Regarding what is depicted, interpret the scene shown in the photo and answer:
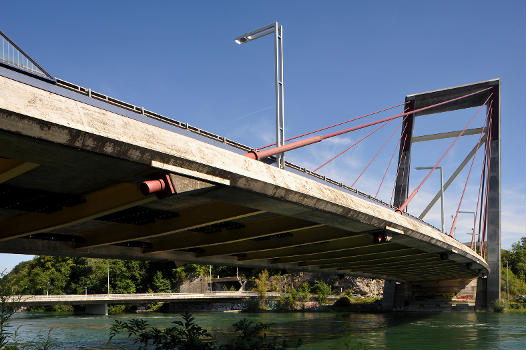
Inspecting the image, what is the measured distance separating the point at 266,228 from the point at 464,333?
21.2m

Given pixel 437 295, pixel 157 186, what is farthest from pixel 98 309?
pixel 157 186

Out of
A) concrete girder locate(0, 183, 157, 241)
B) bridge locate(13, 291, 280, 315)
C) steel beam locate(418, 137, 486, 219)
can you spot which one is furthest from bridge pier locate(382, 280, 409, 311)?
concrete girder locate(0, 183, 157, 241)

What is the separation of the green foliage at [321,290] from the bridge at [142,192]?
60332 mm

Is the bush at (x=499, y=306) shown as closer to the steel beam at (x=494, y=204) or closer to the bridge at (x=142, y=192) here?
the steel beam at (x=494, y=204)

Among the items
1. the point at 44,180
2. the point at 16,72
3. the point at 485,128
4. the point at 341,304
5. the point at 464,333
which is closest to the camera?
the point at 16,72

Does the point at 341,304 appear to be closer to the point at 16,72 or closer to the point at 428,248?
the point at 428,248

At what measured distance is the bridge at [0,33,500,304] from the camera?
8.44 meters

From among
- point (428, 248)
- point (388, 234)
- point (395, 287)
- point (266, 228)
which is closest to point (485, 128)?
point (395, 287)

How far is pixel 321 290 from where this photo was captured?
307 feet

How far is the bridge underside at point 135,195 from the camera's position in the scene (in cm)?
840

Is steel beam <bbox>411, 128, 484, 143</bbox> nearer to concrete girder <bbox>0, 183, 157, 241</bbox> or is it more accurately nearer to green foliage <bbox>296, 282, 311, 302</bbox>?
green foliage <bbox>296, 282, 311, 302</bbox>

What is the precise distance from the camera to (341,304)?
3095 inches

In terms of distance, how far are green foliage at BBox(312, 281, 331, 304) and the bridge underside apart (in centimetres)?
6421

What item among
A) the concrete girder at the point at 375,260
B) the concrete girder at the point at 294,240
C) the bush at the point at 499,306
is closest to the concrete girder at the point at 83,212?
the concrete girder at the point at 294,240
